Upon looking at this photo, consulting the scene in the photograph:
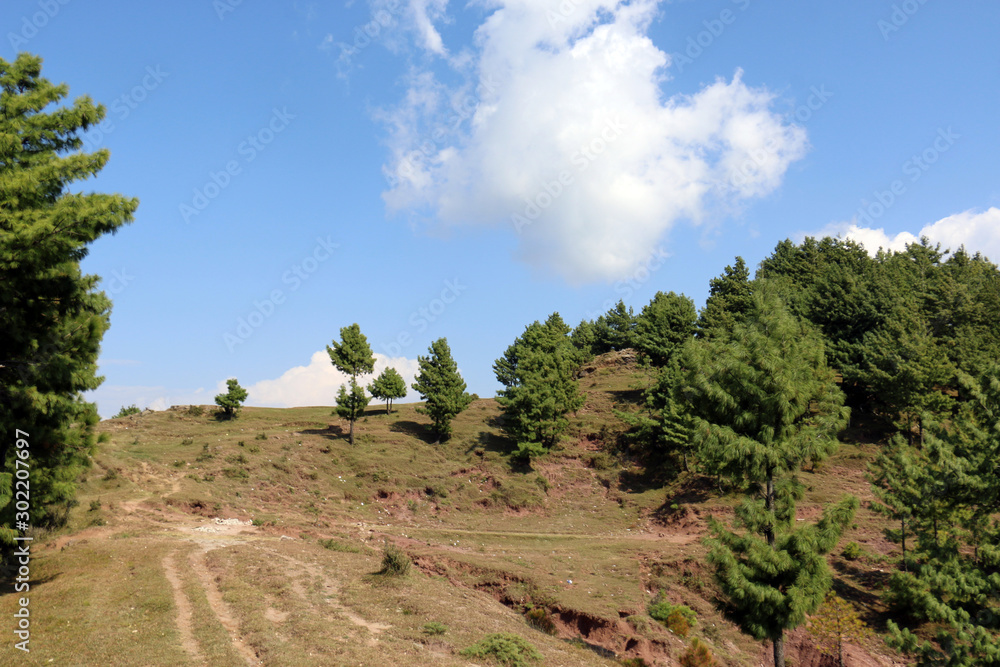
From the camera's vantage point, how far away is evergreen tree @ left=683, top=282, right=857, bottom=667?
14.9 metres

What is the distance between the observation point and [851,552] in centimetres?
3338

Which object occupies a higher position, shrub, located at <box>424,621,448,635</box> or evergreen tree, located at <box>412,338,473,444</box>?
evergreen tree, located at <box>412,338,473,444</box>

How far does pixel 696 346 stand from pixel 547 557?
2200cm

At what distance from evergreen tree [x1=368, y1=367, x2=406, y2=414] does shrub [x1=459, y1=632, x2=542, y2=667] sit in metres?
52.3

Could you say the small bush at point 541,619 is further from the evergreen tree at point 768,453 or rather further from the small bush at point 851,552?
the small bush at point 851,552

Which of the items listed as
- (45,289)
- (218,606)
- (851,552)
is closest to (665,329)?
(851,552)

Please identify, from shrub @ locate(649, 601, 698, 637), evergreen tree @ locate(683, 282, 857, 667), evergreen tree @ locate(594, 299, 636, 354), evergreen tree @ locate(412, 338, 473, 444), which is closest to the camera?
evergreen tree @ locate(683, 282, 857, 667)

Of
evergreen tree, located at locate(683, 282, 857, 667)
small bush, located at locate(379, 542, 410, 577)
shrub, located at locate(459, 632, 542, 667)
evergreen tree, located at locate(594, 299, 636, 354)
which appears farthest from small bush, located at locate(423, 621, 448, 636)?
evergreen tree, located at locate(594, 299, 636, 354)

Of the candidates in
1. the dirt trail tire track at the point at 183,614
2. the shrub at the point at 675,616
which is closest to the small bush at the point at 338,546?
the dirt trail tire track at the point at 183,614

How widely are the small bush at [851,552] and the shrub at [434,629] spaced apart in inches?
1166

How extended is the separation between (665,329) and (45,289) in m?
67.1

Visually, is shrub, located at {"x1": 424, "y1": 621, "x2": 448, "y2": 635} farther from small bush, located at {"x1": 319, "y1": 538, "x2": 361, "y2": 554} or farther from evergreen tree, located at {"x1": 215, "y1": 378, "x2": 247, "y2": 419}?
evergreen tree, located at {"x1": 215, "y1": 378, "x2": 247, "y2": 419}

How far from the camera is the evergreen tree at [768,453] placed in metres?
14.9

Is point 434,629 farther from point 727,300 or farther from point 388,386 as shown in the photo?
point 727,300
